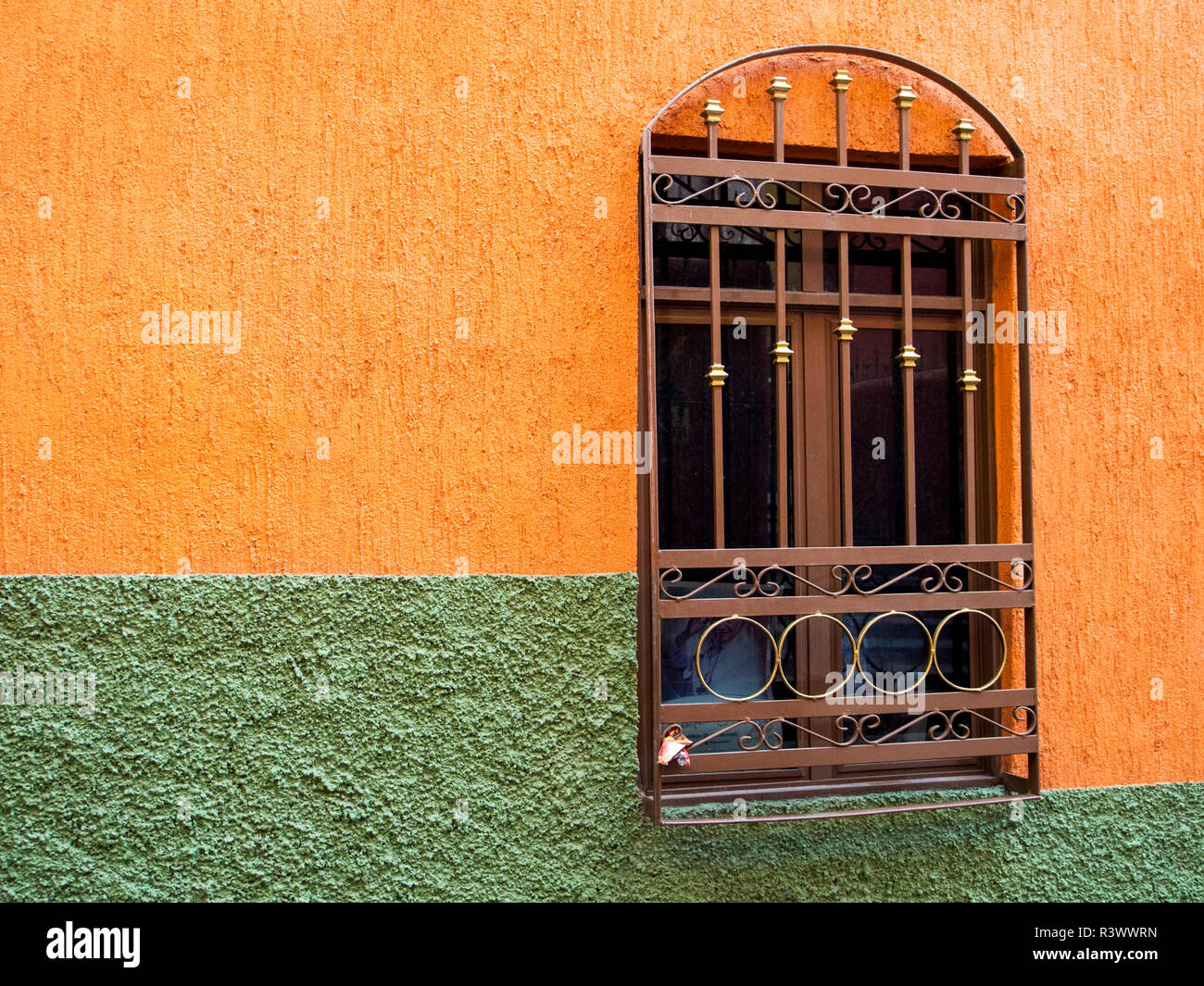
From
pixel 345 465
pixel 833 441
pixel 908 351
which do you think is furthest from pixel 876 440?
pixel 345 465

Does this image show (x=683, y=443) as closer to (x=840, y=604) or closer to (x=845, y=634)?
(x=840, y=604)

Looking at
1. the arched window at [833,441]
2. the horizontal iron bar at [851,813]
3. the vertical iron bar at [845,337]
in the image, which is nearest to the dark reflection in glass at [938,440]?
the arched window at [833,441]

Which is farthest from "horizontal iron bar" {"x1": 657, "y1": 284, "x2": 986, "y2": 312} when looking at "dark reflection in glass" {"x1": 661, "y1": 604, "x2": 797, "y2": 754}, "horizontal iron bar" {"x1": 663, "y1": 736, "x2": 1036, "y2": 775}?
"horizontal iron bar" {"x1": 663, "y1": 736, "x2": 1036, "y2": 775}

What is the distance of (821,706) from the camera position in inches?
134

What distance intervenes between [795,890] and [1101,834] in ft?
4.23

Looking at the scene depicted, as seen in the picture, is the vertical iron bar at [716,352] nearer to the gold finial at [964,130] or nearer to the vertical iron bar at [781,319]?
the vertical iron bar at [781,319]

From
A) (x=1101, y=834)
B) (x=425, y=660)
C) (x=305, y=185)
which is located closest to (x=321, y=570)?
(x=425, y=660)

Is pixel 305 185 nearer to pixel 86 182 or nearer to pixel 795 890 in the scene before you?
pixel 86 182

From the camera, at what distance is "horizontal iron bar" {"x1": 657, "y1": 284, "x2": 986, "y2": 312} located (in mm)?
3557

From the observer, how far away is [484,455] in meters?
3.36

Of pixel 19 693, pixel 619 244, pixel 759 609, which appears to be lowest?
pixel 19 693

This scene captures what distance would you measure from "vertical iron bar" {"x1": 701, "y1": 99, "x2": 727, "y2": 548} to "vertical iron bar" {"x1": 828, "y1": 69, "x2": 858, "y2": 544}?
1.52 feet

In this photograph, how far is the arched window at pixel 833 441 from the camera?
338 cm

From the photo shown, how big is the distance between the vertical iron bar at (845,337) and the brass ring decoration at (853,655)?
0.35 m
